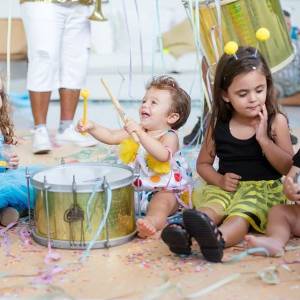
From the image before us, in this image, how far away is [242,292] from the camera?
4.14ft

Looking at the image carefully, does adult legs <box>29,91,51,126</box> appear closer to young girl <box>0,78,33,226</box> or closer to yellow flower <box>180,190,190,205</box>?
young girl <box>0,78,33,226</box>

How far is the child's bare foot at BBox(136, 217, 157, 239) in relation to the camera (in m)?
1.55

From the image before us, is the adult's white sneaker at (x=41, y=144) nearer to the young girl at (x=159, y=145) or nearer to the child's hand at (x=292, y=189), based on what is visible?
the young girl at (x=159, y=145)

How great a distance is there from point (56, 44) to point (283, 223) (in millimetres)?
1456

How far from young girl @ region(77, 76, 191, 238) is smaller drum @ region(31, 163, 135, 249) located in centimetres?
15

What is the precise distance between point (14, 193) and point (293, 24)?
2.82 metres

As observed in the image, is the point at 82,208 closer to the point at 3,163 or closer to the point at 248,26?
the point at 3,163

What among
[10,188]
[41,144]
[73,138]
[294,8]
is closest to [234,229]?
[10,188]

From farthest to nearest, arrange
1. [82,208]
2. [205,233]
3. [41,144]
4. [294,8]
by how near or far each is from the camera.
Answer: [294,8], [41,144], [82,208], [205,233]

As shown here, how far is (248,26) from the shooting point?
218 centimetres

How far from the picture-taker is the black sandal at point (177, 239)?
1.41m

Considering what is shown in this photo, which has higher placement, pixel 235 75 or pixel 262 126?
pixel 235 75

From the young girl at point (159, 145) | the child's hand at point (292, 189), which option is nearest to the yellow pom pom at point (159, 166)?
the young girl at point (159, 145)

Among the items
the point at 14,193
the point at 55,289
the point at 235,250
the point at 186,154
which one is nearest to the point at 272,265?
the point at 235,250
